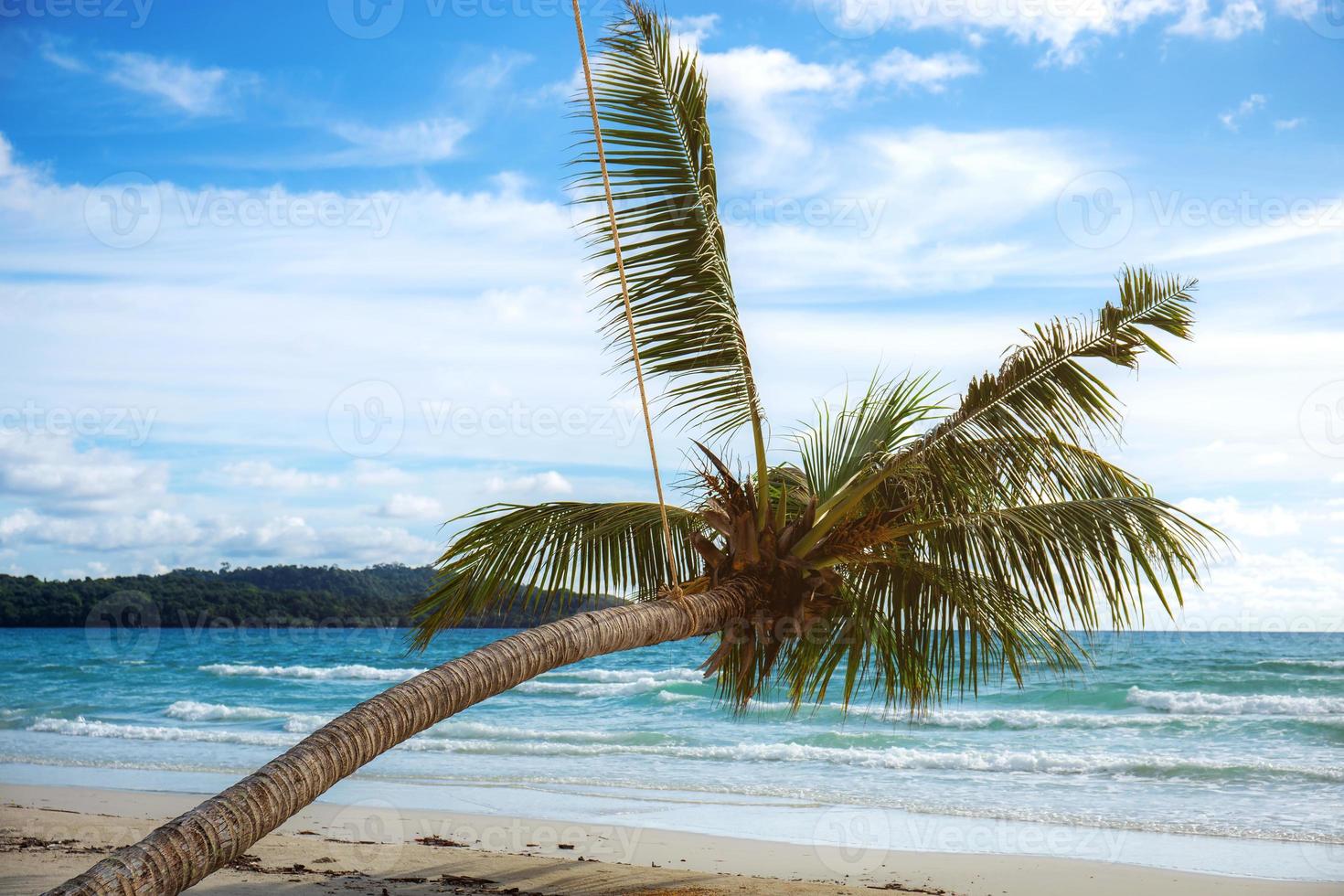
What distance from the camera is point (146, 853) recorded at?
10.6ft

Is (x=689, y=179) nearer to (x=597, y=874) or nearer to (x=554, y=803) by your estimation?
(x=597, y=874)

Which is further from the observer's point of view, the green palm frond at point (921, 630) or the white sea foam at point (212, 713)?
the white sea foam at point (212, 713)

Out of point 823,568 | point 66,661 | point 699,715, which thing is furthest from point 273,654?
point 823,568

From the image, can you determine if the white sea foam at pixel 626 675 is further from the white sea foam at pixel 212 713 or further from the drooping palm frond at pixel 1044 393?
the drooping palm frond at pixel 1044 393

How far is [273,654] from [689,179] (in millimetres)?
41117

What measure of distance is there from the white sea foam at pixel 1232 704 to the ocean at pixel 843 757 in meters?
0.07

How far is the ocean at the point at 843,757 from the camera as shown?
10359 mm

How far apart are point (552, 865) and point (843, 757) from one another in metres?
7.89

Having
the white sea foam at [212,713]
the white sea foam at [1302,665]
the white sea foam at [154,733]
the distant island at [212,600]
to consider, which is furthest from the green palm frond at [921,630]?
the distant island at [212,600]

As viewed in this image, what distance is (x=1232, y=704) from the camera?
21.3 metres

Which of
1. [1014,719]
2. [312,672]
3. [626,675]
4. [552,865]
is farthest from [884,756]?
[312,672]

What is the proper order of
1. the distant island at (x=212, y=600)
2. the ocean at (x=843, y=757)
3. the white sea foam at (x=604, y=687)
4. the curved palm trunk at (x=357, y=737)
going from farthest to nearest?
1. the distant island at (x=212, y=600)
2. the white sea foam at (x=604, y=687)
3. the ocean at (x=843, y=757)
4. the curved palm trunk at (x=357, y=737)

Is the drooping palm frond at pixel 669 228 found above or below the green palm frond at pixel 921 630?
above

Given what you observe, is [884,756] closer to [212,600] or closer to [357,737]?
[357,737]
